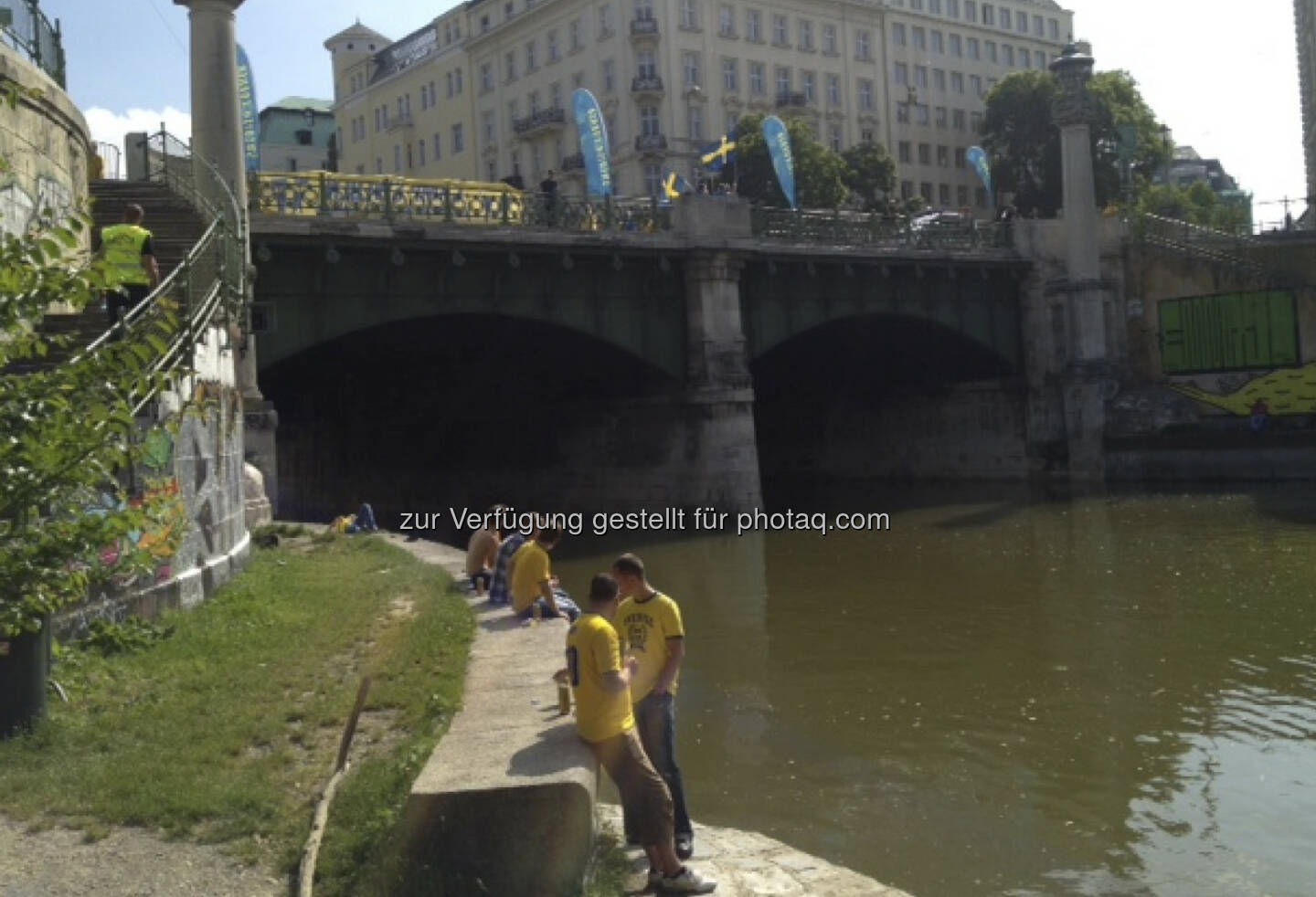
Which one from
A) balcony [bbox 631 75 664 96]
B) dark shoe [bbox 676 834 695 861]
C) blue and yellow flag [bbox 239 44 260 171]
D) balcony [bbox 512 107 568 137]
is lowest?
dark shoe [bbox 676 834 695 861]

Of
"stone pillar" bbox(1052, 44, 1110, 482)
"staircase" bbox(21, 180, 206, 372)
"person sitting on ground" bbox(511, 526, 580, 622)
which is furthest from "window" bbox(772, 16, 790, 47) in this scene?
"person sitting on ground" bbox(511, 526, 580, 622)

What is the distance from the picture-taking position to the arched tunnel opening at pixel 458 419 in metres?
35.2

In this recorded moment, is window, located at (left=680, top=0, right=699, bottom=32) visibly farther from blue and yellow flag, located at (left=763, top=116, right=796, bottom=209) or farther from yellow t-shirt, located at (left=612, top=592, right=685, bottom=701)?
yellow t-shirt, located at (left=612, top=592, right=685, bottom=701)

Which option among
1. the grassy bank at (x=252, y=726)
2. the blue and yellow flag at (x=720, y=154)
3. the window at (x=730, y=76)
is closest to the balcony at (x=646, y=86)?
the blue and yellow flag at (x=720, y=154)

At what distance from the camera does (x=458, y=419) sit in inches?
1775

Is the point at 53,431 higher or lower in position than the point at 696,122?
lower

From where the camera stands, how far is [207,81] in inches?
890

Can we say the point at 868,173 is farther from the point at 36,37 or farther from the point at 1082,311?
the point at 36,37

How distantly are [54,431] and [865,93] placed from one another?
87.3m

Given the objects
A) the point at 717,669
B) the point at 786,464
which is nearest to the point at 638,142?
the point at 786,464

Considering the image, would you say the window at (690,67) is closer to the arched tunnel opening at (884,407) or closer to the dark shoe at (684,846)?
the arched tunnel opening at (884,407)

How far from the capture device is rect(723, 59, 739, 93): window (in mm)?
77688

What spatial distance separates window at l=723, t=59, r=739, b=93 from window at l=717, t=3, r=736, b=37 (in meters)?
1.65

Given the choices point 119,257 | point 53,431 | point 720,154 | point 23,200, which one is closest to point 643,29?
point 720,154
